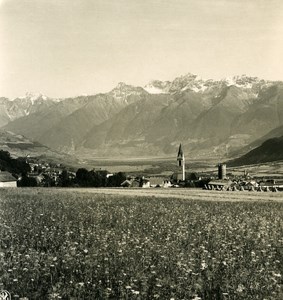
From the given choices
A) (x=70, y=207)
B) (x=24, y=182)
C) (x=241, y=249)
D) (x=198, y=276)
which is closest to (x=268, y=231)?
(x=241, y=249)

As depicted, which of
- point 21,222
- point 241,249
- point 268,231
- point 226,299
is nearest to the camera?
point 226,299

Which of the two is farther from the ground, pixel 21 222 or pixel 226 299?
pixel 21 222

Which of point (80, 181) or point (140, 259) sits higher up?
point (80, 181)

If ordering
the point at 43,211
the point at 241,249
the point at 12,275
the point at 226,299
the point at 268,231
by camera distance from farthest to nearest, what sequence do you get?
the point at 43,211 → the point at 268,231 → the point at 241,249 → the point at 12,275 → the point at 226,299

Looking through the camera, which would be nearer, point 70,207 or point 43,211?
point 43,211

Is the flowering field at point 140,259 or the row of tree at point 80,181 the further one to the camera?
the row of tree at point 80,181

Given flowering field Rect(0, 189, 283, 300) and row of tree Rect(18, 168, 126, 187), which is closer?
flowering field Rect(0, 189, 283, 300)

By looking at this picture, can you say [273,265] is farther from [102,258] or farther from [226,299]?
[102,258]

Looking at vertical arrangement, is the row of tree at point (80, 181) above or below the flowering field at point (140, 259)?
above
